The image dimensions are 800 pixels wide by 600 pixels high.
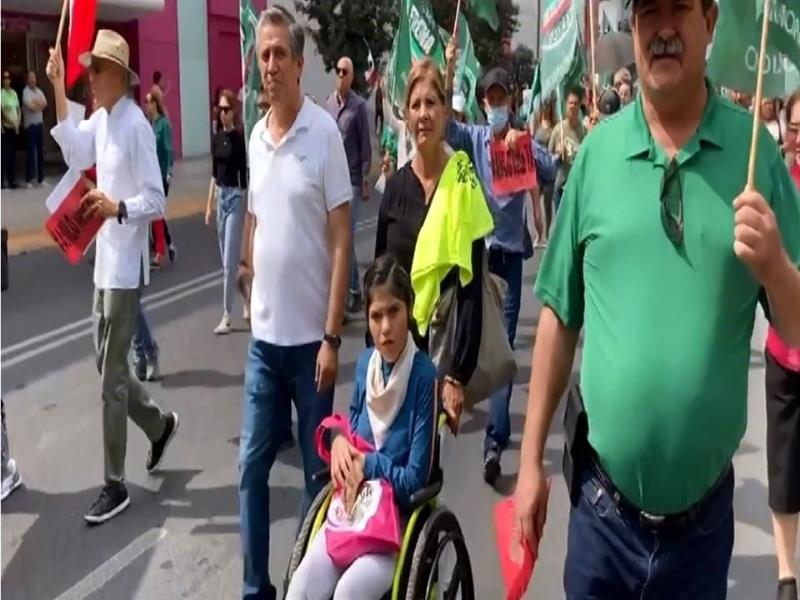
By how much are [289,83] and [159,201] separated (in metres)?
1.24

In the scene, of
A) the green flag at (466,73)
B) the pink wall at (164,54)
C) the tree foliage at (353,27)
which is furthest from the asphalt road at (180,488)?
the tree foliage at (353,27)

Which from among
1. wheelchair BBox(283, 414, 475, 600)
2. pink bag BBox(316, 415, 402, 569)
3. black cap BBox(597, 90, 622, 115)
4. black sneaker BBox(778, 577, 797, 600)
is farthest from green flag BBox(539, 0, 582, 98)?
pink bag BBox(316, 415, 402, 569)

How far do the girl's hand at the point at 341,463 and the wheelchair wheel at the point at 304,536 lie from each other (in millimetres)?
93

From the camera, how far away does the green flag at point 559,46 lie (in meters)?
7.64

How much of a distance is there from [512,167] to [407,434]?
150 inches

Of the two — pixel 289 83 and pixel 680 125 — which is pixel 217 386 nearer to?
pixel 289 83

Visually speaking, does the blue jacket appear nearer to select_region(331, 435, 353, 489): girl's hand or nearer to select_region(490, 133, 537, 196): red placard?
select_region(331, 435, 353, 489): girl's hand

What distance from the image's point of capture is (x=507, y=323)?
22.6 feet

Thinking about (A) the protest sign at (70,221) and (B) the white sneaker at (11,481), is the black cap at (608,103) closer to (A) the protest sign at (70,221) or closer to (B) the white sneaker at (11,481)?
(A) the protest sign at (70,221)

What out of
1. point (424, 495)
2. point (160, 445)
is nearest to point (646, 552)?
point (424, 495)

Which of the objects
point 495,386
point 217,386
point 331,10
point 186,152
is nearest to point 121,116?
point 495,386

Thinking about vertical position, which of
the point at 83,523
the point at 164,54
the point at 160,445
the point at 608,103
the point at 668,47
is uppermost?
the point at 164,54

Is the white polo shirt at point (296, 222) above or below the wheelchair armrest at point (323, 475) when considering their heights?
above

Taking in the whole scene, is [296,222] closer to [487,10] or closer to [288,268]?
[288,268]
